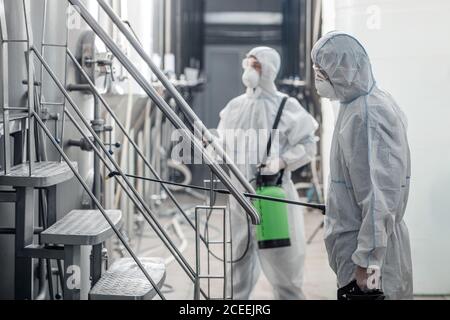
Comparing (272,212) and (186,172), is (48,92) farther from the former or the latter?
(186,172)

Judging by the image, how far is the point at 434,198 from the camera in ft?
9.40

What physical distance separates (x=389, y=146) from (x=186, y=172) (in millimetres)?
3760

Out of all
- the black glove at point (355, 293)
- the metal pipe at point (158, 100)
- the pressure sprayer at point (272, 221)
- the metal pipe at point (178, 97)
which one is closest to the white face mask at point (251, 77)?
the pressure sprayer at point (272, 221)

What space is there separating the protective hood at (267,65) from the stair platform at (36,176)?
1167mm

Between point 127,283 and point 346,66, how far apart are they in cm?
83

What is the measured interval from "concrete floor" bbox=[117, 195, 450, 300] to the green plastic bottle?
0.19 metres

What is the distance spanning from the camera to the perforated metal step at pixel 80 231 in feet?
5.80

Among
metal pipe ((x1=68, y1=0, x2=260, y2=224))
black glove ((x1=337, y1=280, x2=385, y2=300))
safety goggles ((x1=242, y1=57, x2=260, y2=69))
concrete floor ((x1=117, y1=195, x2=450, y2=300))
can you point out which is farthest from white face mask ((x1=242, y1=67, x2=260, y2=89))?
black glove ((x1=337, y1=280, x2=385, y2=300))

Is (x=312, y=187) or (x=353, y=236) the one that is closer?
(x=353, y=236)

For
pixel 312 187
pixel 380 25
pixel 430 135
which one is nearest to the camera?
pixel 380 25

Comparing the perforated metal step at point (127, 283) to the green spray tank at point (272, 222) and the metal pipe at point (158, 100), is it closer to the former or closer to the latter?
the metal pipe at point (158, 100)

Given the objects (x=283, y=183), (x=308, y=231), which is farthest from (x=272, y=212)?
(x=308, y=231)

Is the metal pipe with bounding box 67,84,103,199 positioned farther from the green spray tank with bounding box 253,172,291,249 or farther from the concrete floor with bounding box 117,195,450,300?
the green spray tank with bounding box 253,172,291,249

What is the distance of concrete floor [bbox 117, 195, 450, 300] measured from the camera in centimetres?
289
